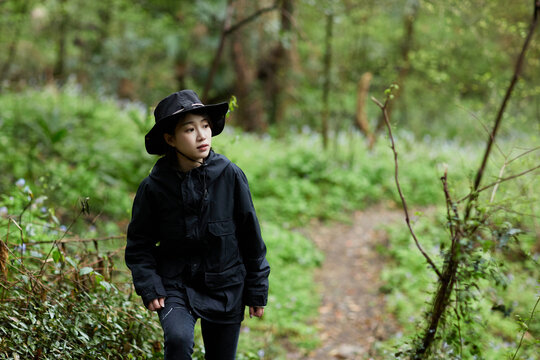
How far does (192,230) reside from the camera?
2.29m

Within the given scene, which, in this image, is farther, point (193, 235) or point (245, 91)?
point (245, 91)

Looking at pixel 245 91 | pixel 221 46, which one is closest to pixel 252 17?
pixel 221 46

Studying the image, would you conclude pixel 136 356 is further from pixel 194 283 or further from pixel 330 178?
pixel 330 178

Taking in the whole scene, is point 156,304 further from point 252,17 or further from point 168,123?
point 252,17

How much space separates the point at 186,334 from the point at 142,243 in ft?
1.67

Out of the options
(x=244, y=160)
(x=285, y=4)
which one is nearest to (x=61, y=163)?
(x=244, y=160)

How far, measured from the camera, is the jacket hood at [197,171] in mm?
2324

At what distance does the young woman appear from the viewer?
7.47 feet

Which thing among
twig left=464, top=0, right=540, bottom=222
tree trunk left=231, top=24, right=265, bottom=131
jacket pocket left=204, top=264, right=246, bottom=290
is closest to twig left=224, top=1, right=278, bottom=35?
twig left=464, top=0, right=540, bottom=222

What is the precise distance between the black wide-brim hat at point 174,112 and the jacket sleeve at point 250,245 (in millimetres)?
339

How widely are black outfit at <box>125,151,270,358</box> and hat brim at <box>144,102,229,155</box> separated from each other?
10 centimetres

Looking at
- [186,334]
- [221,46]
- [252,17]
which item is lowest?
[186,334]

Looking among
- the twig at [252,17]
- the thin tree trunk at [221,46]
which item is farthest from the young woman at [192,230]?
the thin tree trunk at [221,46]

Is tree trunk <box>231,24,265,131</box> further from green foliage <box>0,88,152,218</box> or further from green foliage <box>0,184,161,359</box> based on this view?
green foliage <box>0,184,161,359</box>
